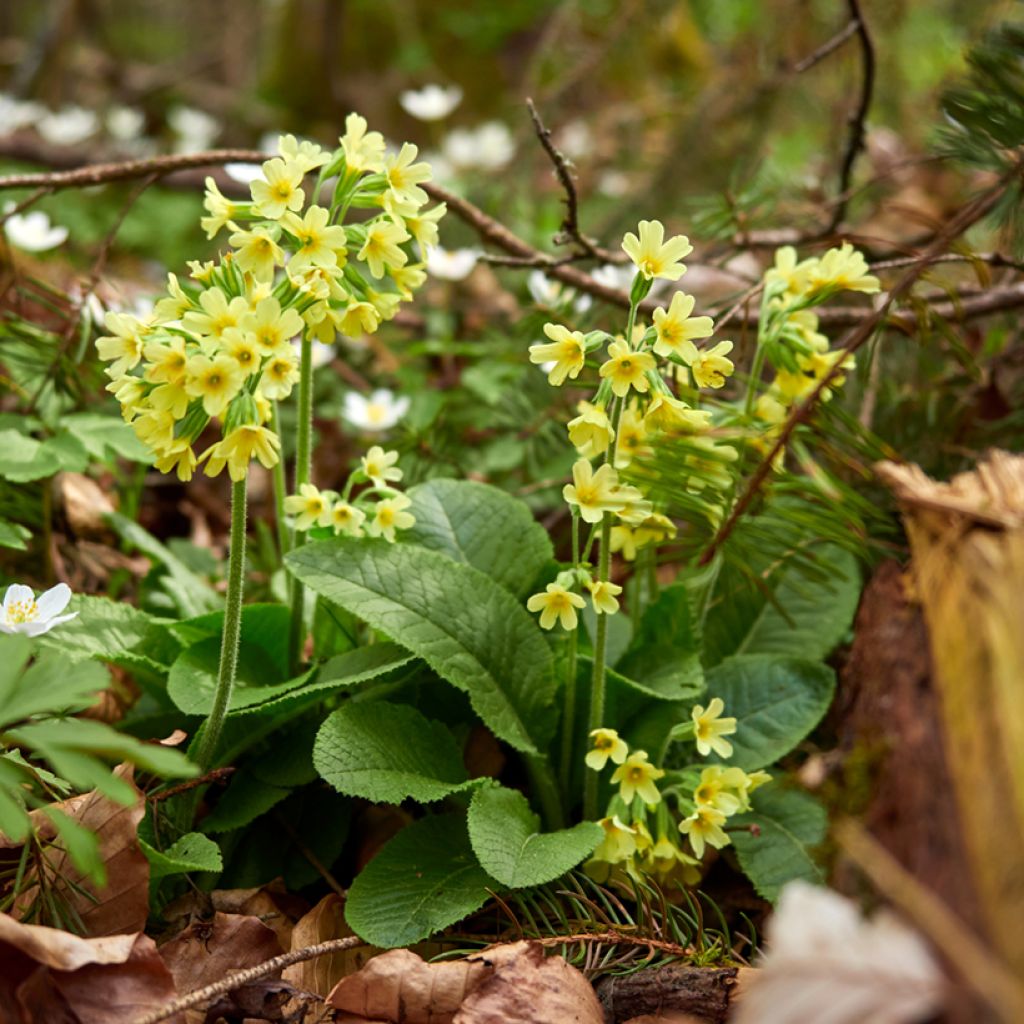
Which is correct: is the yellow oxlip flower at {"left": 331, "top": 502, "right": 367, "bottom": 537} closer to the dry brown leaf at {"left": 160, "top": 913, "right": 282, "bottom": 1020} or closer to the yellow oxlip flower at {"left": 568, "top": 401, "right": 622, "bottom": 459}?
the yellow oxlip flower at {"left": 568, "top": 401, "right": 622, "bottom": 459}

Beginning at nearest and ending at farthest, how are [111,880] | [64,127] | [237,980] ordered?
[237,980] < [111,880] < [64,127]

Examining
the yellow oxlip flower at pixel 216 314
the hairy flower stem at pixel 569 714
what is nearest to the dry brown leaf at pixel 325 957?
the hairy flower stem at pixel 569 714

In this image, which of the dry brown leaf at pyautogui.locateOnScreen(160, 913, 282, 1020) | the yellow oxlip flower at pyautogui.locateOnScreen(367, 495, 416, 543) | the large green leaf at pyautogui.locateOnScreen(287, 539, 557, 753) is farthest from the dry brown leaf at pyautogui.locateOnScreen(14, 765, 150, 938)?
the yellow oxlip flower at pyautogui.locateOnScreen(367, 495, 416, 543)

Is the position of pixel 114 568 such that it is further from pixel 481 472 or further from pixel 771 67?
pixel 771 67

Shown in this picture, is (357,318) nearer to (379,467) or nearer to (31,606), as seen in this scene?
(379,467)

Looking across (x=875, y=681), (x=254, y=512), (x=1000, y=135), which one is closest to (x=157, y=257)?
(x=254, y=512)

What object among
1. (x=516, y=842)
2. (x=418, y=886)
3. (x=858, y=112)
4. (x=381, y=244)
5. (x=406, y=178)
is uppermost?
(x=858, y=112)

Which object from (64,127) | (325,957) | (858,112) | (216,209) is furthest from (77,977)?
(64,127)
